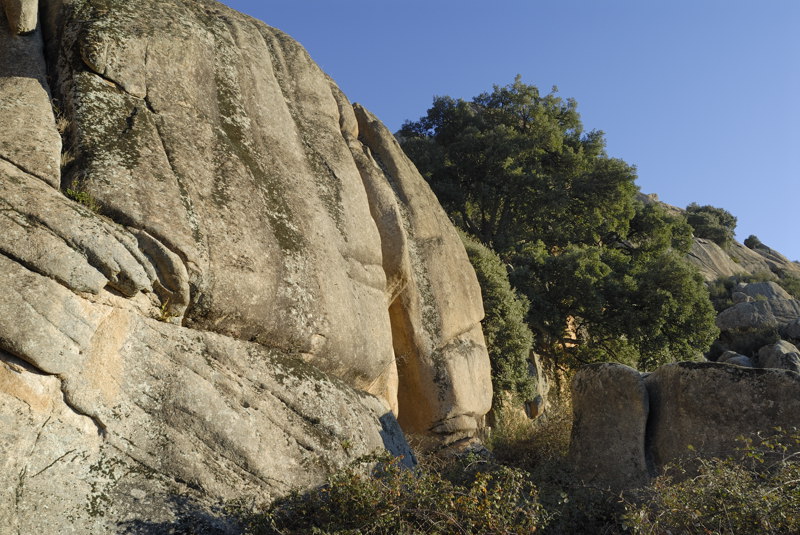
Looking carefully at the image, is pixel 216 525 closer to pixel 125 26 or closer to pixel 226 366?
pixel 226 366

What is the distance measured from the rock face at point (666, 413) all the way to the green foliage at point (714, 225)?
37028 mm

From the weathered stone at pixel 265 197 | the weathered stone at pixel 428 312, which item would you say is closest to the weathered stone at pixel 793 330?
the weathered stone at pixel 428 312

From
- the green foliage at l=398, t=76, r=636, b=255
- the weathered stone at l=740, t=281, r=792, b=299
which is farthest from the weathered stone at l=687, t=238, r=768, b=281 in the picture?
the green foliage at l=398, t=76, r=636, b=255

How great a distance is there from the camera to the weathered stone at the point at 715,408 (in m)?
9.34

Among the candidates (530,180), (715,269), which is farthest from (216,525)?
(715,269)

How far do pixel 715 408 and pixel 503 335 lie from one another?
5280mm

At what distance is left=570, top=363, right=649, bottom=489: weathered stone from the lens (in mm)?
10156

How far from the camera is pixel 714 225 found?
46.2 m

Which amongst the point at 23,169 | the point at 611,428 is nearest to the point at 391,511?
the point at 23,169

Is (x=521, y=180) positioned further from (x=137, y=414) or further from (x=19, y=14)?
(x=137, y=414)

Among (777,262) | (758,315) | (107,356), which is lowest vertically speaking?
(107,356)

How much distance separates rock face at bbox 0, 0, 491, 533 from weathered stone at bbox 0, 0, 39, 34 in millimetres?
45

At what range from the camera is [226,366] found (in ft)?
23.3

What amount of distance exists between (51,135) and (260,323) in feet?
9.20
